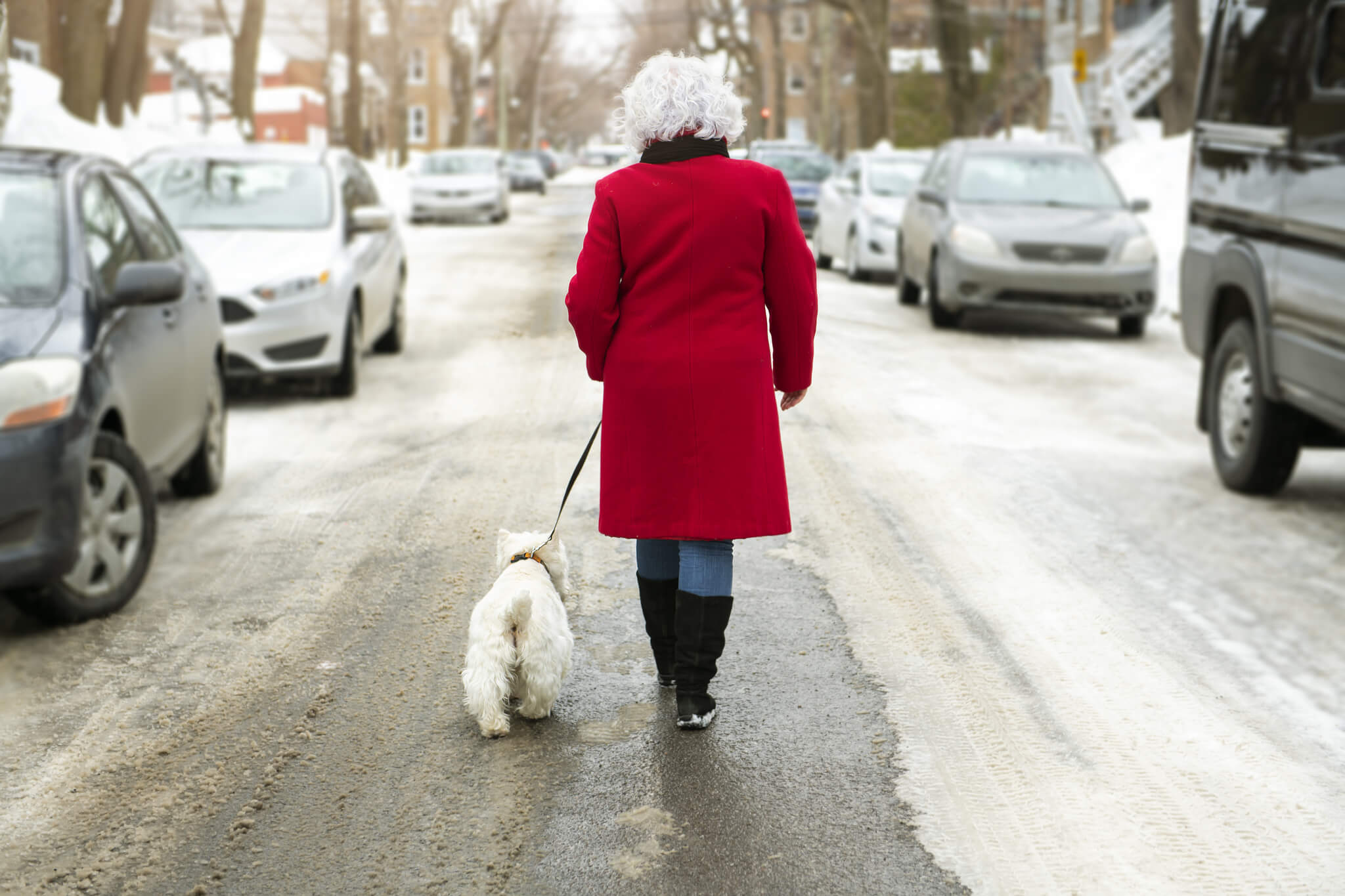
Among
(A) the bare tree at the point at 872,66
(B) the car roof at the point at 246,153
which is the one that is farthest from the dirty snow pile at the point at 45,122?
(A) the bare tree at the point at 872,66

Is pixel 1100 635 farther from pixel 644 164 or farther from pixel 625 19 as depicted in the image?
pixel 625 19

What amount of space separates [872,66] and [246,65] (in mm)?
14010

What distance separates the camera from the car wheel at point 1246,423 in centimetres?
769

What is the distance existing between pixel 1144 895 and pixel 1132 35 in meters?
40.5

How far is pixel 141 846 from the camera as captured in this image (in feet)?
12.2

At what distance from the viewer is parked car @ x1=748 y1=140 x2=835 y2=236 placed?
23.6 m

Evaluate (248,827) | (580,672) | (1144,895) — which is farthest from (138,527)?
(1144,895)

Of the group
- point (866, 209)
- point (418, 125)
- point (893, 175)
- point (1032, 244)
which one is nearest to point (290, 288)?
point (1032, 244)

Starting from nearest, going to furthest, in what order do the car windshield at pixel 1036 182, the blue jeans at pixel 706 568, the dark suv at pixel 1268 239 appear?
the blue jeans at pixel 706 568 < the dark suv at pixel 1268 239 < the car windshield at pixel 1036 182

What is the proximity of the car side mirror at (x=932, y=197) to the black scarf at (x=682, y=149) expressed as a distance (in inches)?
418

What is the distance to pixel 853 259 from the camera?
18.7m

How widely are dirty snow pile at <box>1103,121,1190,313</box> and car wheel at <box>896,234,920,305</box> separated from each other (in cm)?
241

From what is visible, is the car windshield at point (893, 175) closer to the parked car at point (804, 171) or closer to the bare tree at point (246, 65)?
the parked car at point (804, 171)

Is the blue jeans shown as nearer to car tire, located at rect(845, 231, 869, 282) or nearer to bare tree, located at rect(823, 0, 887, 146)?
car tire, located at rect(845, 231, 869, 282)
